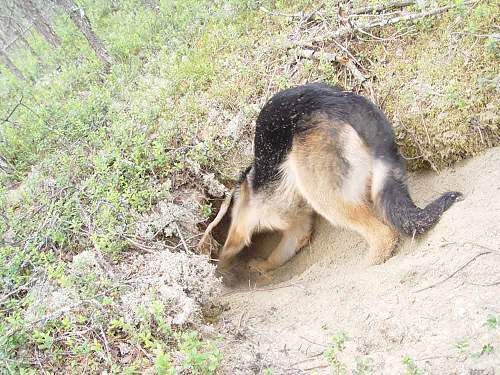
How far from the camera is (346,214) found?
4059 mm

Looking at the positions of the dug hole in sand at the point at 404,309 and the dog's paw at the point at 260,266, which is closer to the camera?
the dug hole in sand at the point at 404,309

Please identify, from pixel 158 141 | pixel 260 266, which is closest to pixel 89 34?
pixel 158 141

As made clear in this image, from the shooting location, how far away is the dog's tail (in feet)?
11.9

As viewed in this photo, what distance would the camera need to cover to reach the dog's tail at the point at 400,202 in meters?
3.63

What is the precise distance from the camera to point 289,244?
17.6ft

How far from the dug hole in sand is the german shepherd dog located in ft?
0.71

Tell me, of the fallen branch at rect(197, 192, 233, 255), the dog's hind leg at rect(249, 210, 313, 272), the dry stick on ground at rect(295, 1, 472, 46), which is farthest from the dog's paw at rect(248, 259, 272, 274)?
the dry stick on ground at rect(295, 1, 472, 46)

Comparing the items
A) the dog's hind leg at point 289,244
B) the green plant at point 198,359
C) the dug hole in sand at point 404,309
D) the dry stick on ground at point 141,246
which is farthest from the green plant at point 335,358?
the dog's hind leg at point 289,244

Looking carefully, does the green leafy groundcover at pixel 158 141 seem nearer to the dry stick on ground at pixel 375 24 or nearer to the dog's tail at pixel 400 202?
the dry stick on ground at pixel 375 24

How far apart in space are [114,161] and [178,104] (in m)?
1.26

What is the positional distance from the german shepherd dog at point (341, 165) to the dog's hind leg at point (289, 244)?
1.55 ft

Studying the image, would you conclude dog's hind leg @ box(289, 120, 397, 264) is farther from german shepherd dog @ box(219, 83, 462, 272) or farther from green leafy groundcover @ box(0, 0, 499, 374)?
green leafy groundcover @ box(0, 0, 499, 374)

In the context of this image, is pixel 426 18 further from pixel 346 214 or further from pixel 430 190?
pixel 346 214

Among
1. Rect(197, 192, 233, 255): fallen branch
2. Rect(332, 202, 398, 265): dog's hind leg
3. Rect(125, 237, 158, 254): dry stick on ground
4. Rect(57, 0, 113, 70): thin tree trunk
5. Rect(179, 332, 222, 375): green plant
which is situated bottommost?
Rect(332, 202, 398, 265): dog's hind leg
